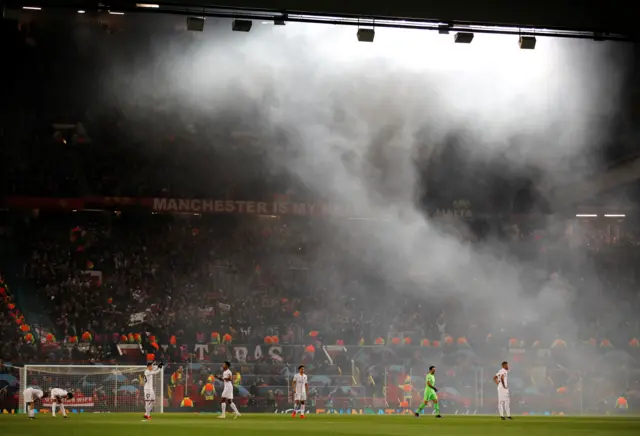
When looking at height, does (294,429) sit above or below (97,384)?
below

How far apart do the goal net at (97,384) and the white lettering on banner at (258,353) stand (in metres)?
3.49

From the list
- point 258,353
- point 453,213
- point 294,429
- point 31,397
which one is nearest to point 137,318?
point 258,353

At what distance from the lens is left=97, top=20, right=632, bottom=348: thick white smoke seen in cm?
2720

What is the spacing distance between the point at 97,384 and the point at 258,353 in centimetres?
569

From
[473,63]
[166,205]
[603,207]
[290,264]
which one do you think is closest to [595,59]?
[473,63]

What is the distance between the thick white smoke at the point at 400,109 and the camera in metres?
27.2

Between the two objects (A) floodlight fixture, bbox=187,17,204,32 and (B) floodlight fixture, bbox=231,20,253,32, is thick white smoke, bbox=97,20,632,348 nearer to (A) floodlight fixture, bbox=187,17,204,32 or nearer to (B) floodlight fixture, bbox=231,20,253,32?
(B) floodlight fixture, bbox=231,20,253,32

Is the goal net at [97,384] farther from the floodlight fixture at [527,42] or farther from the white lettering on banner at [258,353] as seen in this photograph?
the floodlight fixture at [527,42]

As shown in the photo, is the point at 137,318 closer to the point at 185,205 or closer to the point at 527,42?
the point at 185,205

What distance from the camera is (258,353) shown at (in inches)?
1125

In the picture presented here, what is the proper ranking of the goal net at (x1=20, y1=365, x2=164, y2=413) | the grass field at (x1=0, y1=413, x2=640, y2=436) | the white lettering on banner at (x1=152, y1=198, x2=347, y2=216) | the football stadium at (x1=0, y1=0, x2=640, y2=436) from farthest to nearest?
1. the white lettering on banner at (x1=152, y1=198, x2=347, y2=216)
2. the football stadium at (x1=0, y1=0, x2=640, y2=436)
3. the goal net at (x1=20, y1=365, x2=164, y2=413)
4. the grass field at (x1=0, y1=413, x2=640, y2=436)

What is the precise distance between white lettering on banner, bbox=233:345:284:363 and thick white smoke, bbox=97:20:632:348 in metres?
7.38

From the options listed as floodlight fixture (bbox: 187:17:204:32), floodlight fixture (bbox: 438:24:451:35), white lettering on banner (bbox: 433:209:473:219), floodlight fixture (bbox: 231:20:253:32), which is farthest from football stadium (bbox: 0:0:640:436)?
floodlight fixture (bbox: 438:24:451:35)

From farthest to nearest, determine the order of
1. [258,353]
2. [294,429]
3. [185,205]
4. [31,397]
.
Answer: [185,205], [258,353], [31,397], [294,429]
